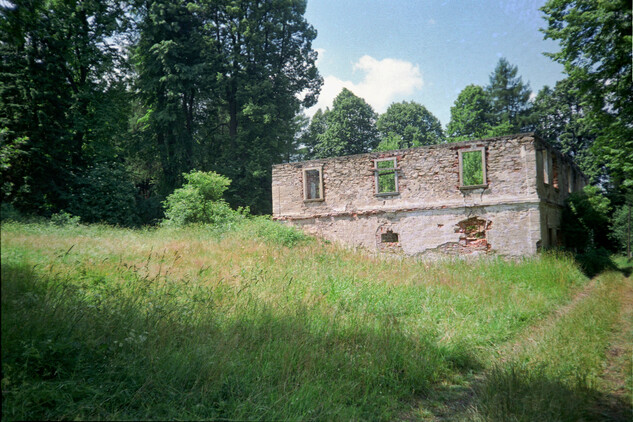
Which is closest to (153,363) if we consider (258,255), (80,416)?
(80,416)

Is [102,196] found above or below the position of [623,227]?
above

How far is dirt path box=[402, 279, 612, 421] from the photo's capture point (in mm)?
3842

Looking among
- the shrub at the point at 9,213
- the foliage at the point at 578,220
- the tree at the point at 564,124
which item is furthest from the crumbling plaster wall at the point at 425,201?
the tree at the point at 564,124

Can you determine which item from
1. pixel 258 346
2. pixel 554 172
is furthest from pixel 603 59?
pixel 258 346

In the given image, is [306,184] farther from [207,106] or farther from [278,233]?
[207,106]

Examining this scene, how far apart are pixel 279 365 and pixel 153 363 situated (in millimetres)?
1294

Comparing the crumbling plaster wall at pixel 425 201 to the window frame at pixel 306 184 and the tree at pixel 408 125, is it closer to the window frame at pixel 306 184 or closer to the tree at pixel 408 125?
the window frame at pixel 306 184

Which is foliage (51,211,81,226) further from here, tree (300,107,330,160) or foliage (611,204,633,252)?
tree (300,107,330,160)

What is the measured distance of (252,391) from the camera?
3.41 m

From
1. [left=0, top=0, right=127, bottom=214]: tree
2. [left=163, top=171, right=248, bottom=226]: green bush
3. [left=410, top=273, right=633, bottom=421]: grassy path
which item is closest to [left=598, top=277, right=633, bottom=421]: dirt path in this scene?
[left=410, top=273, right=633, bottom=421]: grassy path

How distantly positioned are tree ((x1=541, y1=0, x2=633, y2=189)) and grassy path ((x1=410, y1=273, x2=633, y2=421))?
6.03m

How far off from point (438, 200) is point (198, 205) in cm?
1133

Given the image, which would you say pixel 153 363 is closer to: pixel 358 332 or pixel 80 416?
pixel 80 416

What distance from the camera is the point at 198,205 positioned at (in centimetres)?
1789
